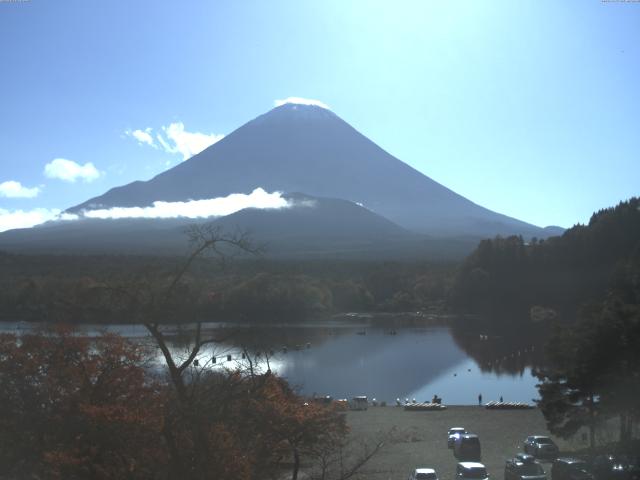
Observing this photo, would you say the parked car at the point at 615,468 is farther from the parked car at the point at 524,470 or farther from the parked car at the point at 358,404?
the parked car at the point at 358,404

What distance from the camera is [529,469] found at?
6820 mm

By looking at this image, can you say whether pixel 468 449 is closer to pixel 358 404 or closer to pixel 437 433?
pixel 437 433

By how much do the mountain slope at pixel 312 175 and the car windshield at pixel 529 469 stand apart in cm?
8930

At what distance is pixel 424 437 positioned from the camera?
34.8 ft

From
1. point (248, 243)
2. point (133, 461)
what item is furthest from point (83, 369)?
point (248, 243)

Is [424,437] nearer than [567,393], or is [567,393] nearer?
[567,393]

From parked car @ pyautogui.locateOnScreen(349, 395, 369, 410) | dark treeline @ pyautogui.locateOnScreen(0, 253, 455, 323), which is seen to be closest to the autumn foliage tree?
dark treeline @ pyautogui.locateOnScreen(0, 253, 455, 323)

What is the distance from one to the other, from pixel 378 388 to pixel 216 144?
9439 cm

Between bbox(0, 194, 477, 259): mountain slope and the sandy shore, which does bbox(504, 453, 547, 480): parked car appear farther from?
bbox(0, 194, 477, 259): mountain slope

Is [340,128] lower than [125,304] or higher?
higher

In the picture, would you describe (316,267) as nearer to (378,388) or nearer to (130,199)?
(378,388)

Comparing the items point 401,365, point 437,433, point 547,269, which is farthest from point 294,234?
point 437,433

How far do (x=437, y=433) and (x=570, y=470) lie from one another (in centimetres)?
460

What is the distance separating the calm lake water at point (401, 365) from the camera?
1681 centimetres
